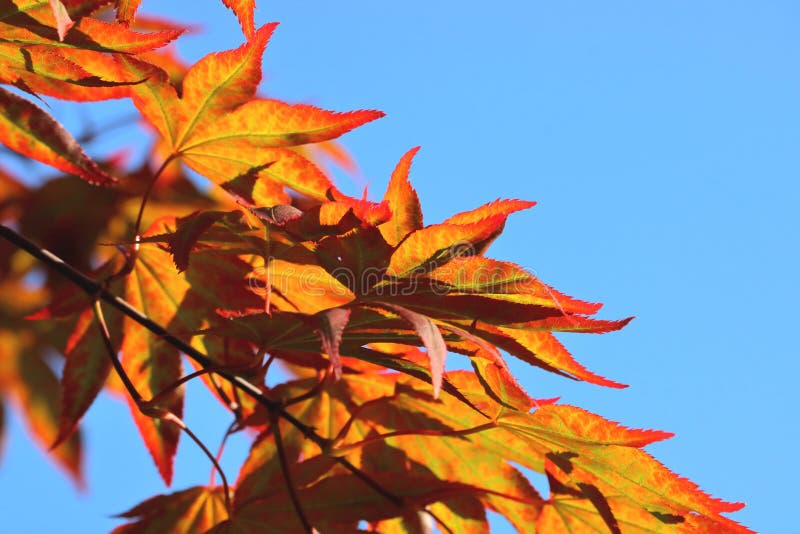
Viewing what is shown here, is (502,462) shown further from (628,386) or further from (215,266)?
(215,266)

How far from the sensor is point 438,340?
591 millimetres

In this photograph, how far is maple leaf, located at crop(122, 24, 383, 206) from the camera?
2.60 feet

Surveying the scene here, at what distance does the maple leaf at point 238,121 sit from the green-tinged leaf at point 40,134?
80 millimetres

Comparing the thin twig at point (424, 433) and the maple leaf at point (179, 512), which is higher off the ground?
the thin twig at point (424, 433)

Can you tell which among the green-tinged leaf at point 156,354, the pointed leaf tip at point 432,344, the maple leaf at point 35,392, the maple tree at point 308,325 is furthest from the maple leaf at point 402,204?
the maple leaf at point 35,392

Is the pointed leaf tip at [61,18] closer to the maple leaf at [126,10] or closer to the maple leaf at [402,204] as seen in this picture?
the maple leaf at [126,10]

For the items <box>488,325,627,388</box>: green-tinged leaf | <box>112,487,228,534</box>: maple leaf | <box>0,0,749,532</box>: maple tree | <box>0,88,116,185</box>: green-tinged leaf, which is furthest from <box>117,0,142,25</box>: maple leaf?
<box>112,487,228,534</box>: maple leaf

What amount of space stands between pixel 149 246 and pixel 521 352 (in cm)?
45

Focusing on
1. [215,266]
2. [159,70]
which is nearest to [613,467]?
[215,266]

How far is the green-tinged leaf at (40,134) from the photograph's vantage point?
0.79 meters

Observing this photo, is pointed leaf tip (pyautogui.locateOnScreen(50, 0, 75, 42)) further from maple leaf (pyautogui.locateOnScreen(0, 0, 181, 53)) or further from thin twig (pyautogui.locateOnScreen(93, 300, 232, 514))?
thin twig (pyautogui.locateOnScreen(93, 300, 232, 514))

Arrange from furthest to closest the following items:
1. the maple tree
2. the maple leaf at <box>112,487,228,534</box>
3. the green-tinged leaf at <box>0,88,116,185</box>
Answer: the maple leaf at <box>112,487,228,534</box> → the green-tinged leaf at <box>0,88,116,185</box> → the maple tree

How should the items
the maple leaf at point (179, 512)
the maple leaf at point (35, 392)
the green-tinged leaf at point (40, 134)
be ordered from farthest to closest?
the maple leaf at point (35, 392), the maple leaf at point (179, 512), the green-tinged leaf at point (40, 134)

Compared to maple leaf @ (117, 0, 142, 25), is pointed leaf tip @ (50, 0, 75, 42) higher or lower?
lower
